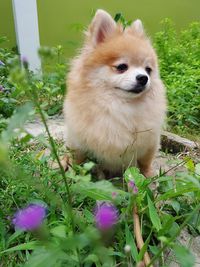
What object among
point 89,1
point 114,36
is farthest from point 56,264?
point 89,1

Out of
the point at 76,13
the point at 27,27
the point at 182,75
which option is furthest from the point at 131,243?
the point at 76,13

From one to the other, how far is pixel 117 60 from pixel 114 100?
7.1 inches

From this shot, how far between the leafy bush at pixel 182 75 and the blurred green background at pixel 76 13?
0.66 m

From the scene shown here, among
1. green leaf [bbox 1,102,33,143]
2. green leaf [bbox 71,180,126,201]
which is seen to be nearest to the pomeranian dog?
green leaf [bbox 71,180,126,201]

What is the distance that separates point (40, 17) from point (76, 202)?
3.24 meters

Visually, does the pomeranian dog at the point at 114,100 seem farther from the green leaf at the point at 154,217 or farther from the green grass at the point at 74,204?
the green leaf at the point at 154,217

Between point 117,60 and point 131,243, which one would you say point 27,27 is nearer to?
point 117,60

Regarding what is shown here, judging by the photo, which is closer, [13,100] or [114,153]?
[114,153]

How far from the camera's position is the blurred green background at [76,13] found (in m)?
4.32

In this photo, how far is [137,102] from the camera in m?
1.83

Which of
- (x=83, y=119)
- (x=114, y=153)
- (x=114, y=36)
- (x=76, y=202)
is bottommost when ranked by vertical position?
(x=76, y=202)

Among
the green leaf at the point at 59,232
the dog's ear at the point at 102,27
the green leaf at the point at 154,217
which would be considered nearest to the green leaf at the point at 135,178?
the green leaf at the point at 154,217

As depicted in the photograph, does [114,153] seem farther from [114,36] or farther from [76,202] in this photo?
[114,36]

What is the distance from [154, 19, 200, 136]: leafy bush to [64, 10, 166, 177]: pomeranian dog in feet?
3.67
